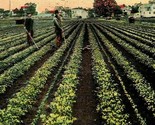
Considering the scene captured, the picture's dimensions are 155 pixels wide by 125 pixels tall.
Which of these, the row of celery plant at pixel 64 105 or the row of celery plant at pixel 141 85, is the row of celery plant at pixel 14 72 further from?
the row of celery plant at pixel 141 85

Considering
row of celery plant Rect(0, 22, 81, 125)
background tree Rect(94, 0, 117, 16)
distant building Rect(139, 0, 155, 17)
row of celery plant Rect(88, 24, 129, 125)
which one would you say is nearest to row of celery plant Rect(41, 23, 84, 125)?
row of celery plant Rect(0, 22, 81, 125)

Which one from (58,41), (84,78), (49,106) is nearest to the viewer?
(49,106)

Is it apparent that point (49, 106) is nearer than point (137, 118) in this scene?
No

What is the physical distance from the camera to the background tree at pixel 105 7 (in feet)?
431

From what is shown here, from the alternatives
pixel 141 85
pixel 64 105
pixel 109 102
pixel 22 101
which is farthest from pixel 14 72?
pixel 109 102

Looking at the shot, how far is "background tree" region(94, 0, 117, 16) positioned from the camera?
13138cm

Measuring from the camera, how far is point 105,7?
132 m

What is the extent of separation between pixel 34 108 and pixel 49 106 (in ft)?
1.33

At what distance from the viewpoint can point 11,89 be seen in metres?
11.3

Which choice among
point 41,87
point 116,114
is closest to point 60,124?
point 116,114

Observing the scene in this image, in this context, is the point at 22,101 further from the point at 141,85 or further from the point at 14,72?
the point at 14,72

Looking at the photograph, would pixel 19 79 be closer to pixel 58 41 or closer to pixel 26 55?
pixel 26 55

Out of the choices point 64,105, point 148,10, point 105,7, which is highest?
point 105,7

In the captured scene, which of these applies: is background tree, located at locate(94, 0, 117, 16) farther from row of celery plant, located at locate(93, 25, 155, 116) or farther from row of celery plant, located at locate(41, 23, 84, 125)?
row of celery plant, located at locate(41, 23, 84, 125)
